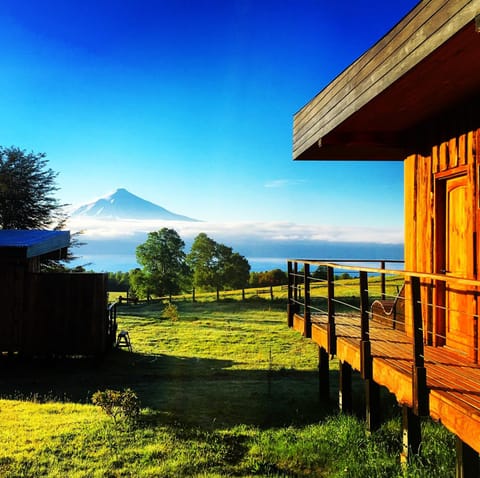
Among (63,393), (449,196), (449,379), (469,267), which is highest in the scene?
(449,196)

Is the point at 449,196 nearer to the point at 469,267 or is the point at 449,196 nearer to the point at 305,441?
the point at 469,267

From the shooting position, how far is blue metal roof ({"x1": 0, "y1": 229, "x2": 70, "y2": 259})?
13.8m

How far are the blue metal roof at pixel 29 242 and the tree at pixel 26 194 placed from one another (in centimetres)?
1589

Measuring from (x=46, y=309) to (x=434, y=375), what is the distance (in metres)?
12.0

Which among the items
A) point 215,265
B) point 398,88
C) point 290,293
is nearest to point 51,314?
point 290,293

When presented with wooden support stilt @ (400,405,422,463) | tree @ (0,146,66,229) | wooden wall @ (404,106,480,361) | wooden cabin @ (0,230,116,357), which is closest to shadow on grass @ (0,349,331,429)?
wooden cabin @ (0,230,116,357)

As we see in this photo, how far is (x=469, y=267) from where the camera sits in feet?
20.8

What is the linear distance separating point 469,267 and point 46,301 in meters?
11.9

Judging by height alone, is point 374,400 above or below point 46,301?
below

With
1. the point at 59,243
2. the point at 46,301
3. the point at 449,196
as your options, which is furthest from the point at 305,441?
the point at 59,243

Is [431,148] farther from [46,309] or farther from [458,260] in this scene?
[46,309]

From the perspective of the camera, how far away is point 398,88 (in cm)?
576

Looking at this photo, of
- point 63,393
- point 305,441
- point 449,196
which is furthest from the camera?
point 63,393

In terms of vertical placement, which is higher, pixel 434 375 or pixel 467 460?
pixel 434 375
